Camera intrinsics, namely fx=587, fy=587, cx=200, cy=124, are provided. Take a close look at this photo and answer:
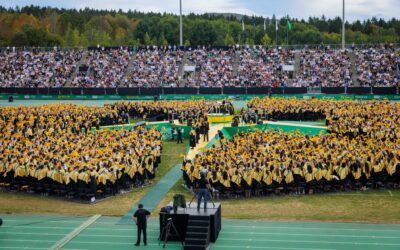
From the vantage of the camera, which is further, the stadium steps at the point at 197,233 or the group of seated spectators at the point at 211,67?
the group of seated spectators at the point at 211,67

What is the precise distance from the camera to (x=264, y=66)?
6700 cm

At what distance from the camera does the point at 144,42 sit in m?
136

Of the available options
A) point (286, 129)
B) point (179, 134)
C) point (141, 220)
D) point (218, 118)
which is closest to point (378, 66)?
point (286, 129)

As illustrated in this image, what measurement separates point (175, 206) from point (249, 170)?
19.0 ft

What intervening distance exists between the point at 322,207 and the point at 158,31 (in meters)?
120

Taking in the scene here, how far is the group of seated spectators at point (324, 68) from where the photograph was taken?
62.0m

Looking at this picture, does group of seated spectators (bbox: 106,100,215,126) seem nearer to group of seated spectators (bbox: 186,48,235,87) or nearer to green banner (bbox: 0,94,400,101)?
green banner (bbox: 0,94,400,101)

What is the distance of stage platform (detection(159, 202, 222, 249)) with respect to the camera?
15875mm

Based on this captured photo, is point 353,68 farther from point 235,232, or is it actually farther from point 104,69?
point 235,232

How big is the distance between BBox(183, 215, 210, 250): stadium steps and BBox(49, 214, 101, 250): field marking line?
11.6 feet

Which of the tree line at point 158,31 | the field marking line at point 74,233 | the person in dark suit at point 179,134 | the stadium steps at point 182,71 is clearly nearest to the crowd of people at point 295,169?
the field marking line at point 74,233

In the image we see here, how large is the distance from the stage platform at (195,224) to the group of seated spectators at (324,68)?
154 feet

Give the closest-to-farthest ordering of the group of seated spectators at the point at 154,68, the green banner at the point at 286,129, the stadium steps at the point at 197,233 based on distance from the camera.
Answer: the stadium steps at the point at 197,233 → the green banner at the point at 286,129 → the group of seated spectators at the point at 154,68

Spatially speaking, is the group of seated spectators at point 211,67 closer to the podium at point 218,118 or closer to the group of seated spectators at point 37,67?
the group of seated spectators at point 37,67
